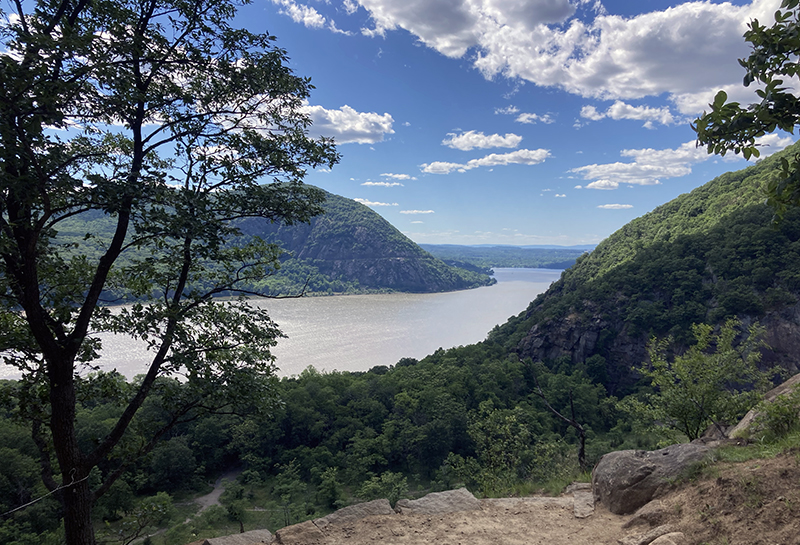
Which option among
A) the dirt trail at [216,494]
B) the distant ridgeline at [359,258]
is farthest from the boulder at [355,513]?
the distant ridgeline at [359,258]

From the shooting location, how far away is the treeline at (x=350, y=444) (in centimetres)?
2038

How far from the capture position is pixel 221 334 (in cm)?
500

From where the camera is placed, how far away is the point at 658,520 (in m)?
4.34

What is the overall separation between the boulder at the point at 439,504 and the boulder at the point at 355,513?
230 mm

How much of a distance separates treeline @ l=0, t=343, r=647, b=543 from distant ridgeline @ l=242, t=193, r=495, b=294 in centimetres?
8676

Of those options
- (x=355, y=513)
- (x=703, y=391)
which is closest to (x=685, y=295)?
(x=703, y=391)

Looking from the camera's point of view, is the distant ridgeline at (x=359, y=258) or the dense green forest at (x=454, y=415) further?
the distant ridgeline at (x=359, y=258)

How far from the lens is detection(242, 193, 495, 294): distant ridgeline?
134 meters

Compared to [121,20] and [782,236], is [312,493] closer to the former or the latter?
[121,20]

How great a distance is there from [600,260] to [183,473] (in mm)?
75302

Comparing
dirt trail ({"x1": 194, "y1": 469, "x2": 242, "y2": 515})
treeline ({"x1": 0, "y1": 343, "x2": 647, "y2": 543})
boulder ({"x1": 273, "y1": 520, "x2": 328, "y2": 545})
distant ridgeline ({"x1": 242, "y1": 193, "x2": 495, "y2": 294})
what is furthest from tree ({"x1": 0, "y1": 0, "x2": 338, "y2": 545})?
distant ridgeline ({"x1": 242, "y1": 193, "x2": 495, "y2": 294})

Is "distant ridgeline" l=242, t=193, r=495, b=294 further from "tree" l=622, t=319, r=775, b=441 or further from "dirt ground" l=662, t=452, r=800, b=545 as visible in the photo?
"dirt ground" l=662, t=452, r=800, b=545

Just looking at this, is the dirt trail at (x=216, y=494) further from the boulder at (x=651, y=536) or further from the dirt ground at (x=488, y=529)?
the boulder at (x=651, y=536)

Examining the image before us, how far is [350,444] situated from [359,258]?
118942 millimetres
